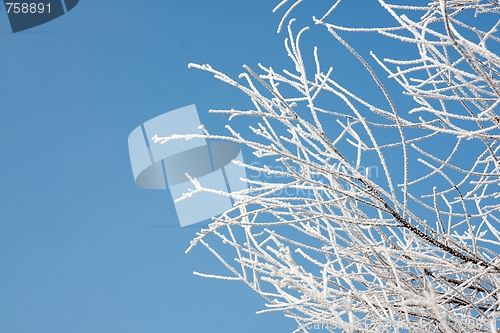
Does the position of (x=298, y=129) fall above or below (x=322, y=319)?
above

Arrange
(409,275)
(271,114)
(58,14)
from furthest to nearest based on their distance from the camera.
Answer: (58,14), (409,275), (271,114)

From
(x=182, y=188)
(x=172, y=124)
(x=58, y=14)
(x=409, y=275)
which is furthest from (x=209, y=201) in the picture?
(x=409, y=275)

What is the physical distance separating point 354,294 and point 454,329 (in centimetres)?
17

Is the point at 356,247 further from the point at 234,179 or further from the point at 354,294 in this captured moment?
the point at 234,179

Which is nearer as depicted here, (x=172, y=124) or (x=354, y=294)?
(x=354, y=294)

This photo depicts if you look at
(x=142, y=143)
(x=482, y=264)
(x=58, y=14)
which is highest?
(x=58, y=14)

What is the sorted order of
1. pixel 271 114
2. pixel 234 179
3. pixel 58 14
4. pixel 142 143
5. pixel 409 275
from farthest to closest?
pixel 58 14 → pixel 142 143 → pixel 234 179 → pixel 409 275 → pixel 271 114

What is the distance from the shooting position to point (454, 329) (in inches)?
28.9

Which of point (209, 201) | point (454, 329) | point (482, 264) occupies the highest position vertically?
point (482, 264)

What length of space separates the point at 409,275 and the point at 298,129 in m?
0.30

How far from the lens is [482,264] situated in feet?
2.15

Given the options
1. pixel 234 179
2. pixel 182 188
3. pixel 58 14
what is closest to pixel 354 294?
pixel 234 179

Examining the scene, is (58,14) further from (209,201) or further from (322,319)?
(322,319)

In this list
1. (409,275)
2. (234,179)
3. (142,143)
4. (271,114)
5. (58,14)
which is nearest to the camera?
(271,114)
